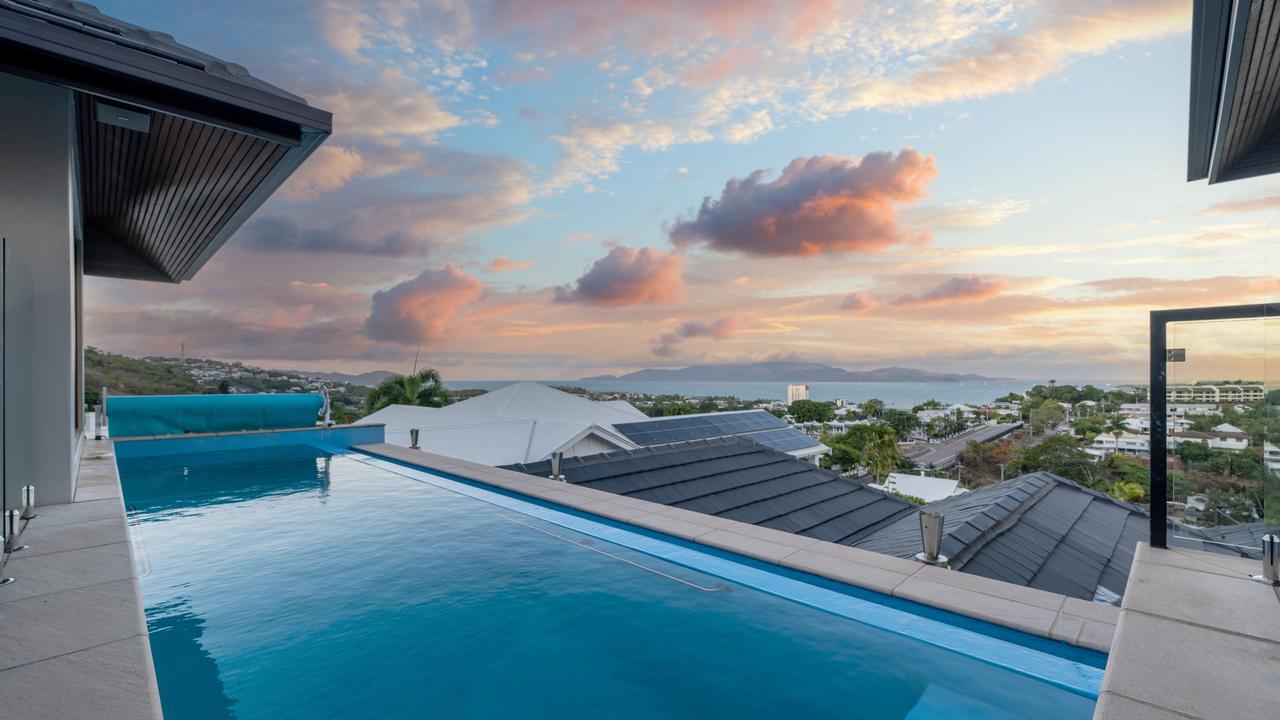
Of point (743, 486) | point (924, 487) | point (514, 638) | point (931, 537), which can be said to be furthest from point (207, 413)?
point (924, 487)

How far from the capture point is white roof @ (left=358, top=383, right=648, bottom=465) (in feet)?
45.6

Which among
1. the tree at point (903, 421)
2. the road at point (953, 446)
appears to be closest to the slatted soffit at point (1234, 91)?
the road at point (953, 446)

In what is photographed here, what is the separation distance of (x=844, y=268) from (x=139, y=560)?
2373 cm

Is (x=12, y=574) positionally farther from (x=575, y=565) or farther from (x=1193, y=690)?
(x=1193, y=690)

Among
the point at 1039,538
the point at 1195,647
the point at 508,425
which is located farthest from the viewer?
the point at 508,425

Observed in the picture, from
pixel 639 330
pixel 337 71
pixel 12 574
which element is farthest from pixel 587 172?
pixel 12 574

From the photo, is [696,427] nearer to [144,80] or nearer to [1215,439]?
[1215,439]

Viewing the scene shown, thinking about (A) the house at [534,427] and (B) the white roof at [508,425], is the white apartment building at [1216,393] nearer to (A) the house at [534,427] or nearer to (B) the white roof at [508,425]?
(B) the white roof at [508,425]

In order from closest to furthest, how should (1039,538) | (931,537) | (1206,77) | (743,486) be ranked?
(931,537) < (1206,77) < (1039,538) < (743,486)

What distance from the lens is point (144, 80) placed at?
4113 millimetres

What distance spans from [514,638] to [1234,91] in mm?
7172

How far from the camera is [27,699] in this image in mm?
2041

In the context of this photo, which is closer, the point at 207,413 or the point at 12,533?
the point at 12,533

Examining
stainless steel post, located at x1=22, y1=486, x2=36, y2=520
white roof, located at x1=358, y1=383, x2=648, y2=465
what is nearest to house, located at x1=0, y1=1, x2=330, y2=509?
stainless steel post, located at x1=22, y1=486, x2=36, y2=520
